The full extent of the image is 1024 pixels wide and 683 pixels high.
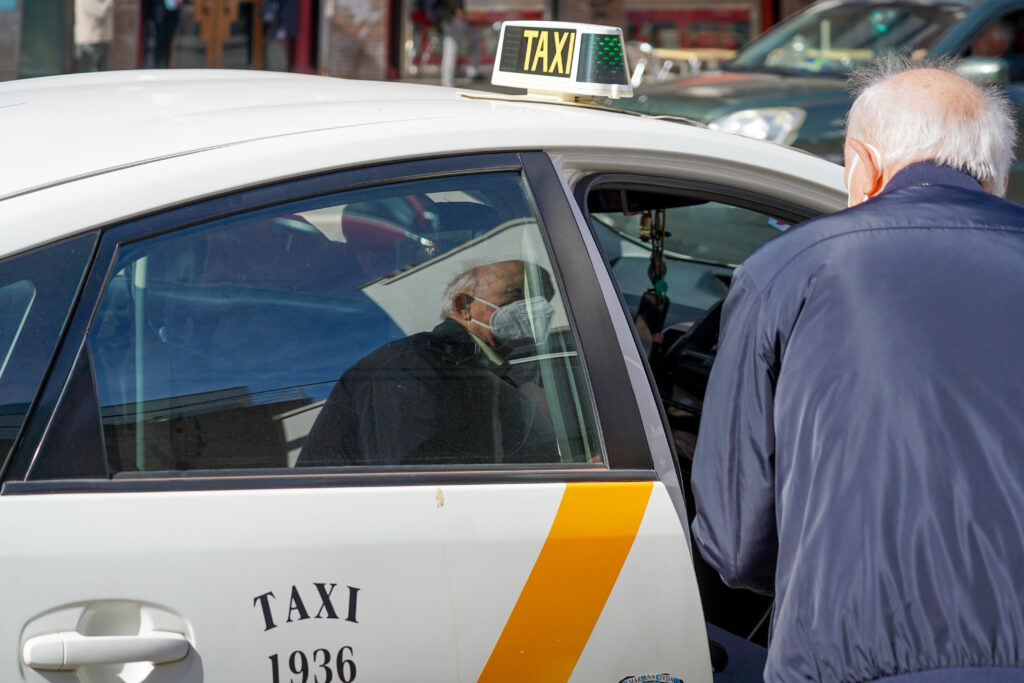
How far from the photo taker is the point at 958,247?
1469 mm

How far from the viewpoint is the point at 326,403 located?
162cm

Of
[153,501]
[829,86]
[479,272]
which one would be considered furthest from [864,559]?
[829,86]

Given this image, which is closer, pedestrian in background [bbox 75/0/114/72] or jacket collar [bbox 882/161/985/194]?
jacket collar [bbox 882/161/985/194]

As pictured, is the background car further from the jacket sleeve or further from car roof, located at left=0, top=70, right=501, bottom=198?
the jacket sleeve

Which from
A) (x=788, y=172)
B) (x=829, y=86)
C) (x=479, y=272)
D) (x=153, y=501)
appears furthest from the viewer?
(x=829, y=86)

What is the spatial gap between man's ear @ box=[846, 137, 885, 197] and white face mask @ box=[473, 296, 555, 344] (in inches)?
20.5

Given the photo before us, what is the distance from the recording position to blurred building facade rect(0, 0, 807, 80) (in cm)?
1456

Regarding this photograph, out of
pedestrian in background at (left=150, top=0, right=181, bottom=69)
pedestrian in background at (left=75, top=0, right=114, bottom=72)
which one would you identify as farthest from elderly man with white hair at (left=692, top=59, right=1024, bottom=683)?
pedestrian in background at (left=150, top=0, right=181, bottom=69)

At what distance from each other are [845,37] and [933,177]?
6.74m

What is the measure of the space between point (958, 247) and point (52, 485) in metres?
1.22

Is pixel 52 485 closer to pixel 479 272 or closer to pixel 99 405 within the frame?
pixel 99 405

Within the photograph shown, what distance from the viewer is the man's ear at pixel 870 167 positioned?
1.62 m

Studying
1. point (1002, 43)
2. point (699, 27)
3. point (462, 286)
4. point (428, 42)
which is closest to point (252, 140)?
point (462, 286)

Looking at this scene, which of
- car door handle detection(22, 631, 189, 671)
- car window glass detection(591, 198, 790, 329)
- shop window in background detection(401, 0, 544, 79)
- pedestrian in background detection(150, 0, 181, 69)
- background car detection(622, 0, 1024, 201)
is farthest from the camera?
shop window in background detection(401, 0, 544, 79)
